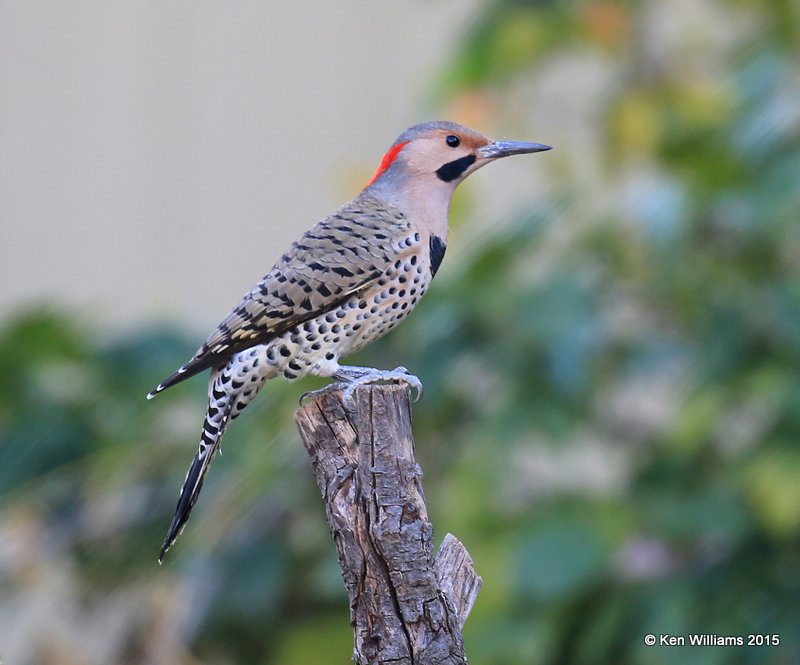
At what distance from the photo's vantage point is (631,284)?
4.18 m

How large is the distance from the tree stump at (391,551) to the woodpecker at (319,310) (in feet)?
1.20

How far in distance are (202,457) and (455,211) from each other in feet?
5.34

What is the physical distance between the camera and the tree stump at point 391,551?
2195 mm

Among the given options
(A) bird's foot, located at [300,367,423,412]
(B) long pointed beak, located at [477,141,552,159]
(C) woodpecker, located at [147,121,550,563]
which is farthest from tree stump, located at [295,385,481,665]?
(B) long pointed beak, located at [477,141,552,159]

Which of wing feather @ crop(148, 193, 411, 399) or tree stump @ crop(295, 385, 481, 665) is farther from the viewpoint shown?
wing feather @ crop(148, 193, 411, 399)

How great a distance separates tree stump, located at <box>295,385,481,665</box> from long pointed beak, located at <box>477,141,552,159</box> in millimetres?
768

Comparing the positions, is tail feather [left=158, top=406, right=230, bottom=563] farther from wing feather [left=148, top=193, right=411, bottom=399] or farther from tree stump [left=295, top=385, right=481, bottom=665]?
tree stump [left=295, top=385, right=481, bottom=665]

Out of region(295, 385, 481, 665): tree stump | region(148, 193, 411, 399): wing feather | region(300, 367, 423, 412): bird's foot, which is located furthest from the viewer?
region(148, 193, 411, 399): wing feather

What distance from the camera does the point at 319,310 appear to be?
275cm

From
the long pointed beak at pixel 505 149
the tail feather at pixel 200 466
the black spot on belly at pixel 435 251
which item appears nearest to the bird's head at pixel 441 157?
the long pointed beak at pixel 505 149

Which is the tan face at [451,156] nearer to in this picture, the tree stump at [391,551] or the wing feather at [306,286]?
the wing feather at [306,286]

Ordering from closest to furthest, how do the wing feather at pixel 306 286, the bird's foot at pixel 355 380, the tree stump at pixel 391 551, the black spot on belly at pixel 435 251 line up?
1. the tree stump at pixel 391 551
2. the bird's foot at pixel 355 380
3. the wing feather at pixel 306 286
4. the black spot on belly at pixel 435 251

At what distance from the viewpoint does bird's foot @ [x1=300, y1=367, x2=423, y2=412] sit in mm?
2492

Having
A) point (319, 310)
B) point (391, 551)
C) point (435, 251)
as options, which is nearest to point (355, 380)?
point (319, 310)
